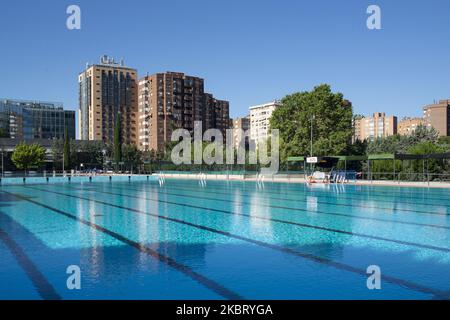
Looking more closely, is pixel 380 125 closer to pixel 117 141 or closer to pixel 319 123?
pixel 117 141

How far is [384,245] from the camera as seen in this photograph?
9.28 meters

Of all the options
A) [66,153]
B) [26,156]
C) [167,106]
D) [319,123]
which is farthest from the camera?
[167,106]

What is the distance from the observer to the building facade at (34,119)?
119 meters

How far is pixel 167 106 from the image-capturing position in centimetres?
10412

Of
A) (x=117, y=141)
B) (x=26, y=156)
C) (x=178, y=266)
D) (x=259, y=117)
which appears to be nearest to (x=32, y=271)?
(x=178, y=266)

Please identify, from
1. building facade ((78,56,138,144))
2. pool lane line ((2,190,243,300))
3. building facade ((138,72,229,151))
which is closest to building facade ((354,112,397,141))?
building facade ((138,72,229,151))

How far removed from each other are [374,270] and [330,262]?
85 centimetres

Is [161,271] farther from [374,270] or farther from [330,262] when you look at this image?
[374,270]

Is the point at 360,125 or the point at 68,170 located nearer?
the point at 68,170

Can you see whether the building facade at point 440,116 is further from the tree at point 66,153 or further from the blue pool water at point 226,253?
the blue pool water at point 226,253

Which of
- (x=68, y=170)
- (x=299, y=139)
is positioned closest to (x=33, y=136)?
(x=68, y=170)

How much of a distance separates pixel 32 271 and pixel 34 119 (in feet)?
437

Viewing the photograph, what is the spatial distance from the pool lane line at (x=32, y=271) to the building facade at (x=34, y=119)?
119 m

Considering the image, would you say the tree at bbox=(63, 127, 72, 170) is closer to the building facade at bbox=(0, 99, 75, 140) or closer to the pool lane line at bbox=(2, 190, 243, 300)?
the pool lane line at bbox=(2, 190, 243, 300)
